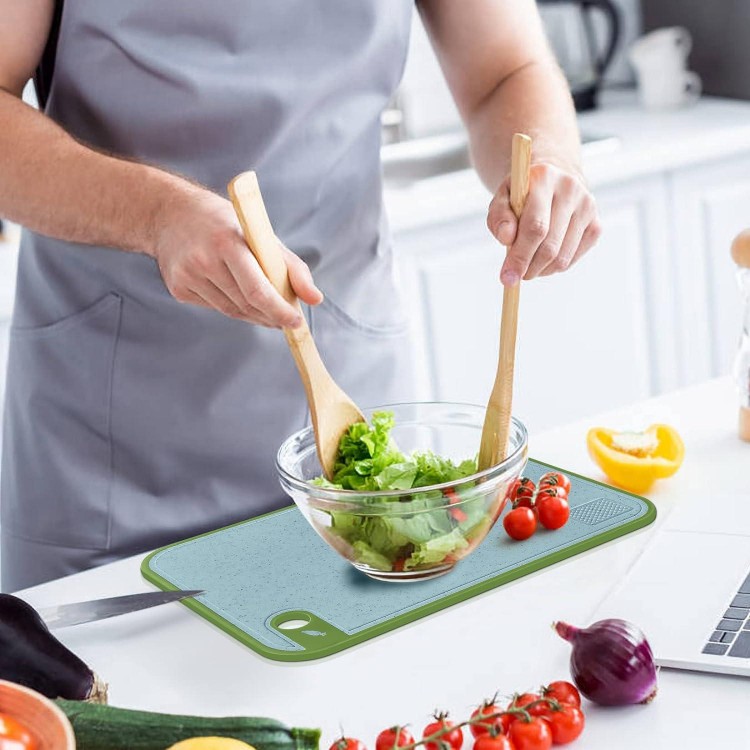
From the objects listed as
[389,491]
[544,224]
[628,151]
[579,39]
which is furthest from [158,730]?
[579,39]

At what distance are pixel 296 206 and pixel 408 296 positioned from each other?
98cm

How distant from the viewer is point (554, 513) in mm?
1111

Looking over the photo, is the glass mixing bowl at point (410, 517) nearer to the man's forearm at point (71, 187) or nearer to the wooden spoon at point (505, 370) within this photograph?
the wooden spoon at point (505, 370)

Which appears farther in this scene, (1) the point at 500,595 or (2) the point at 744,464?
(2) the point at 744,464

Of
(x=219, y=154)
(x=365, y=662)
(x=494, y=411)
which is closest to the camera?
(x=365, y=662)

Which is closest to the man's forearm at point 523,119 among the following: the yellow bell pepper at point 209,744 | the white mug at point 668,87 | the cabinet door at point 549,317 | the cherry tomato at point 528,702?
the cherry tomato at point 528,702

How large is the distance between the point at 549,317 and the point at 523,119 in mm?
1174

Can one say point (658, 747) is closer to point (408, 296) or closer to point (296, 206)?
point (296, 206)

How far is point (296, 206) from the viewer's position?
53.8 inches

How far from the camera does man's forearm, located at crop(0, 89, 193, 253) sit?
1.10 m

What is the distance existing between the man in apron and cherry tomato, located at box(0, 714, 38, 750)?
611 millimetres

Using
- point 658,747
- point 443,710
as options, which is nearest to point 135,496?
point 443,710

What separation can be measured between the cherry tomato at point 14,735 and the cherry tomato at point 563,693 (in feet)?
1.04

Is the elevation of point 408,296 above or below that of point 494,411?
below
